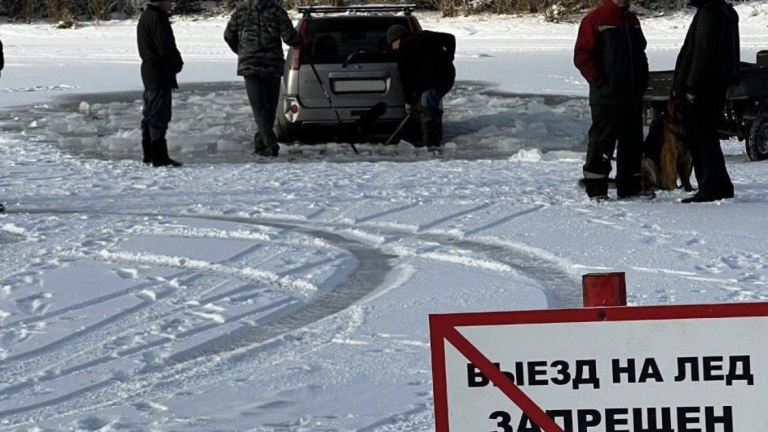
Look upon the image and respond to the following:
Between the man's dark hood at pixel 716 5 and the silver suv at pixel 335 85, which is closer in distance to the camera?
the man's dark hood at pixel 716 5

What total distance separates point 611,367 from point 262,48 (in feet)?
33.5

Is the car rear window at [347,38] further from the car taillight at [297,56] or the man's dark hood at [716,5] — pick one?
the man's dark hood at [716,5]

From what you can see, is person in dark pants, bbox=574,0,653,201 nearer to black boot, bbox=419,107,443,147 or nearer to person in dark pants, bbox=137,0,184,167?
black boot, bbox=419,107,443,147

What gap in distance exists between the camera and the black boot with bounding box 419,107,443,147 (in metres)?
12.7

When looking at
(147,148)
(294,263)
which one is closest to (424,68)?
(147,148)

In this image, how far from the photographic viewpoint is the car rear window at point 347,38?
498 inches

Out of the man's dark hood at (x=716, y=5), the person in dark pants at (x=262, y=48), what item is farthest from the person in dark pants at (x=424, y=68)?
the man's dark hood at (x=716, y=5)

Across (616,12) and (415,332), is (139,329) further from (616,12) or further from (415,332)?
(616,12)

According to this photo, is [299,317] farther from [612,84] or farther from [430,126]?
[430,126]

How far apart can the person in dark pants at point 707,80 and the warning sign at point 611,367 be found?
6.85 m

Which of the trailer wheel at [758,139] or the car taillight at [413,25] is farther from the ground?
the car taillight at [413,25]

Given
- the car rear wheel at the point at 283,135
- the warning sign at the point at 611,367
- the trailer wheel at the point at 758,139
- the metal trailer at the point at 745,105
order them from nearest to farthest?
the warning sign at the point at 611,367, the metal trailer at the point at 745,105, the trailer wheel at the point at 758,139, the car rear wheel at the point at 283,135

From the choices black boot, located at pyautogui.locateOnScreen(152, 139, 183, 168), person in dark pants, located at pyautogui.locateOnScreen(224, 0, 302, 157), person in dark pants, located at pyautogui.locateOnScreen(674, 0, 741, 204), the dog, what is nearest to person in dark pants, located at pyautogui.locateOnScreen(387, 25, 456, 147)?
person in dark pants, located at pyautogui.locateOnScreen(224, 0, 302, 157)

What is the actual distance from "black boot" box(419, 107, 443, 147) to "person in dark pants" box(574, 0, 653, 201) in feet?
11.7
